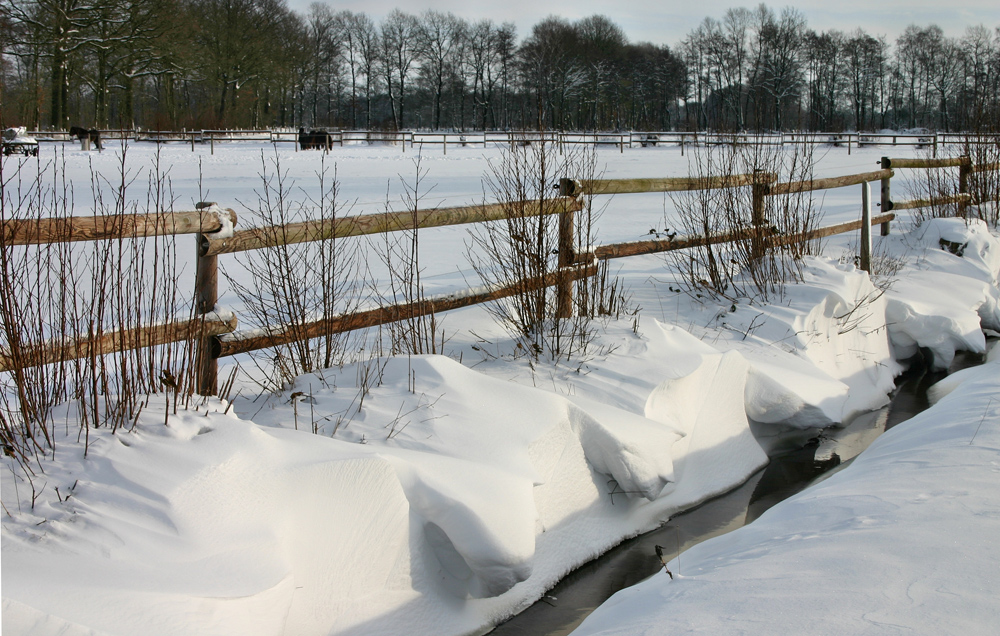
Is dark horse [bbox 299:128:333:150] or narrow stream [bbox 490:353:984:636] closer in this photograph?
narrow stream [bbox 490:353:984:636]

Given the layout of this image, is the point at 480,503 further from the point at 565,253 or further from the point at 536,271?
the point at 565,253

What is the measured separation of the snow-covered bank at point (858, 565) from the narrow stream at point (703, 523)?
0.39 m

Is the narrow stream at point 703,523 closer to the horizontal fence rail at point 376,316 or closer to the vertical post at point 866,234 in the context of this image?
the horizontal fence rail at point 376,316

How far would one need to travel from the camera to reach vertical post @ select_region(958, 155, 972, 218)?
10383 millimetres

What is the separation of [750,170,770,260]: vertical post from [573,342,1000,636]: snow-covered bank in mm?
3461

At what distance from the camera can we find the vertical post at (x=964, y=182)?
409 inches

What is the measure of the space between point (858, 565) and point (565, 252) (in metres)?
2.94

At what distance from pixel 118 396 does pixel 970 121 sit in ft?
38.6

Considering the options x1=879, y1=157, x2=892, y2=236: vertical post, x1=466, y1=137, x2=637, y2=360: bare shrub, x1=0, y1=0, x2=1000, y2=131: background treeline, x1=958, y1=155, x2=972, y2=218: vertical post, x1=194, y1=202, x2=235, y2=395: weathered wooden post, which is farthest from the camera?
x1=0, y1=0, x2=1000, y2=131: background treeline

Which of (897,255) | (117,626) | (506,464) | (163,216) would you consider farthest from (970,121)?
(117,626)

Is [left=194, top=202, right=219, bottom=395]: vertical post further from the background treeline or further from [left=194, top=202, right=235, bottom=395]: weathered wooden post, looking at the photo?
the background treeline

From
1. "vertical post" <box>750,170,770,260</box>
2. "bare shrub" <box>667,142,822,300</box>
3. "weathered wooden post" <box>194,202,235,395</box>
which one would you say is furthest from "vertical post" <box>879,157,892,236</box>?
"weathered wooden post" <box>194,202,235,395</box>

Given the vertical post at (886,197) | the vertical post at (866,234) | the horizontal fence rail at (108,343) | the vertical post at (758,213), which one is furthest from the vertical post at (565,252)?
the vertical post at (886,197)

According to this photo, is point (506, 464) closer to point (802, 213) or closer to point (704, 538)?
point (704, 538)
